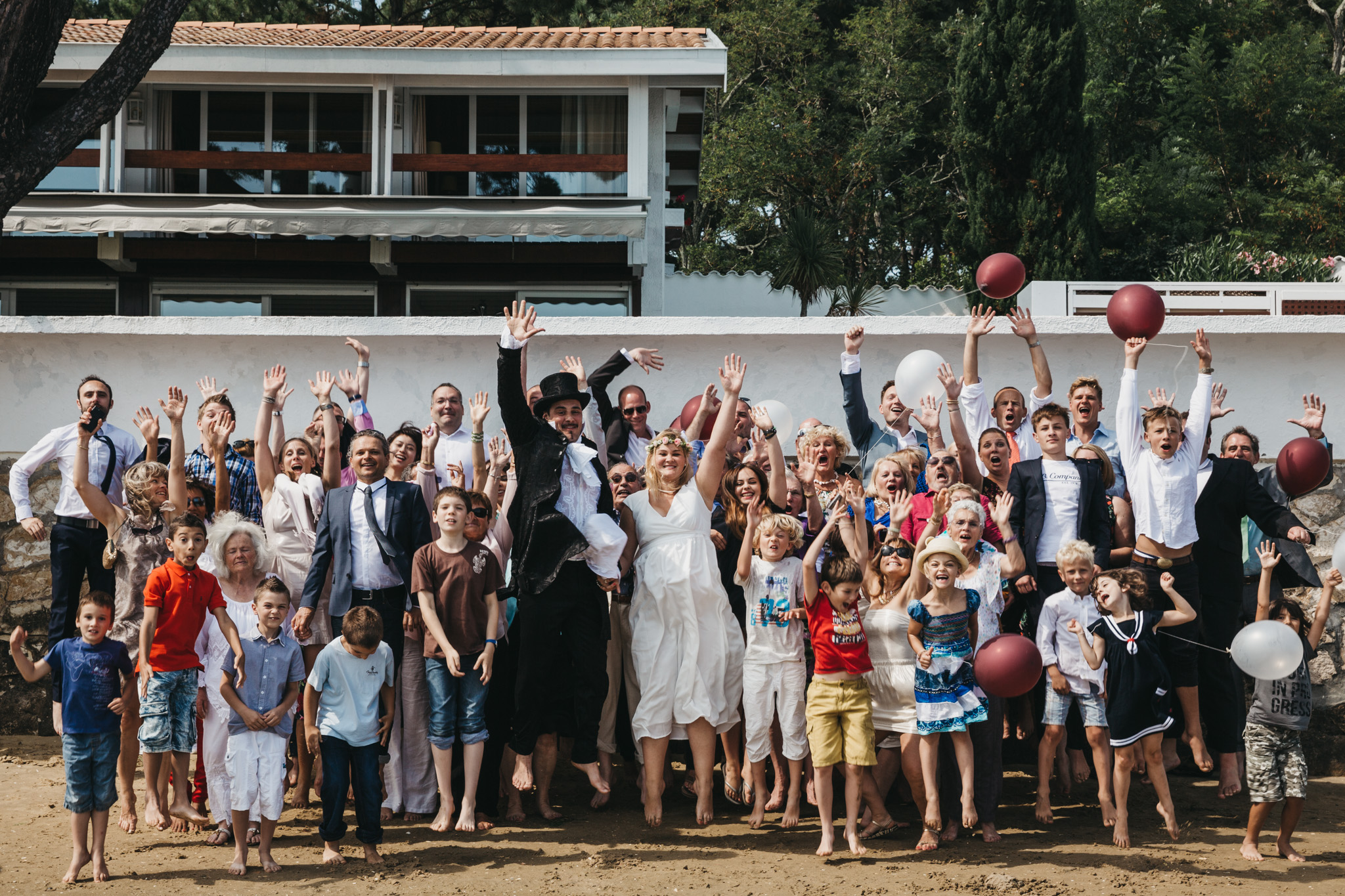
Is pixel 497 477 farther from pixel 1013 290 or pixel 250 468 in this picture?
pixel 1013 290

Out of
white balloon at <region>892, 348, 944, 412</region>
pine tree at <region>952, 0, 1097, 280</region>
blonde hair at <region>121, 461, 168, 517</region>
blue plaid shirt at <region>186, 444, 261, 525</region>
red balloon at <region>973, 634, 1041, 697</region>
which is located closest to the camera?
red balloon at <region>973, 634, 1041, 697</region>

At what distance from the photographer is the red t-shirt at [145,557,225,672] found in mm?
5738

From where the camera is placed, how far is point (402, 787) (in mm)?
6125

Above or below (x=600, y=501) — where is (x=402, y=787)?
below

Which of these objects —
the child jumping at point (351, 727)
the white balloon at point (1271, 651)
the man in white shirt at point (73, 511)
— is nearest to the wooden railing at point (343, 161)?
the man in white shirt at point (73, 511)

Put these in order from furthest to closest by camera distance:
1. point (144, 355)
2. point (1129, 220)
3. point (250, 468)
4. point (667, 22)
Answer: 1. point (667, 22)
2. point (1129, 220)
3. point (144, 355)
4. point (250, 468)

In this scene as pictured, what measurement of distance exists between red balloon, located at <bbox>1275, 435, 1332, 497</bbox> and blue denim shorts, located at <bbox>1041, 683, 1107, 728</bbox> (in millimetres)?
1998

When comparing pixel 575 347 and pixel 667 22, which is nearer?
pixel 575 347

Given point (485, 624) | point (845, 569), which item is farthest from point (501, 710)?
point (845, 569)

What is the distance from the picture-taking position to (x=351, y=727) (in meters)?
5.44

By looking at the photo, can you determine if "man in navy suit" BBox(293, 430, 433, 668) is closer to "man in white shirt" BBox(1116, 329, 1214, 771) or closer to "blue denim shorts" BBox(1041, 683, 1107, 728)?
"blue denim shorts" BBox(1041, 683, 1107, 728)

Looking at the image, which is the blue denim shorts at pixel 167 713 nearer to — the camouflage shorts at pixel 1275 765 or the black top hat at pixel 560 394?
the black top hat at pixel 560 394

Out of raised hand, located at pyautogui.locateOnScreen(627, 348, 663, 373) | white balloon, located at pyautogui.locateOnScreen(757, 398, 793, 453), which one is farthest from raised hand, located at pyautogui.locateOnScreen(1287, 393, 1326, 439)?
raised hand, located at pyautogui.locateOnScreen(627, 348, 663, 373)

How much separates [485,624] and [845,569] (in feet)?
5.97
